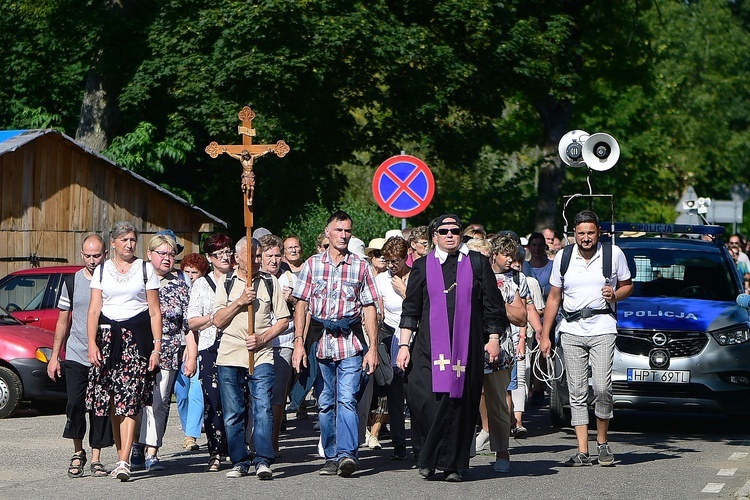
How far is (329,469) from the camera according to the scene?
34.1 feet

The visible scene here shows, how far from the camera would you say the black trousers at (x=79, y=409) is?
10.3 m

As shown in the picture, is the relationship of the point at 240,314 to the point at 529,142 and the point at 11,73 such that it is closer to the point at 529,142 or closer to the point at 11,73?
the point at 11,73

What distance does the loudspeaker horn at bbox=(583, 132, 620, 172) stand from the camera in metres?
13.5

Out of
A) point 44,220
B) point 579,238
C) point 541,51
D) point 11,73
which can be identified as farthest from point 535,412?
point 11,73

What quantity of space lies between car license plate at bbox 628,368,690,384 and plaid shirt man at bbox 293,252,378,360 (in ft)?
12.3

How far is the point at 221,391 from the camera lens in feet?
33.4

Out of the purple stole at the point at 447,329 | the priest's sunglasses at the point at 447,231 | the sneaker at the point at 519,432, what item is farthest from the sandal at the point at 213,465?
the sneaker at the point at 519,432

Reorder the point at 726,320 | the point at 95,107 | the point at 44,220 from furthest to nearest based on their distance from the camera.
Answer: the point at 95,107
the point at 44,220
the point at 726,320

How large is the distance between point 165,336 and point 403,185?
218 inches

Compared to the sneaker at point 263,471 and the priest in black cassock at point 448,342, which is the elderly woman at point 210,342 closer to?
the sneaker at point 263,471

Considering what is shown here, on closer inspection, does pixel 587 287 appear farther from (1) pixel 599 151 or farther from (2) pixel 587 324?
(1) pixel 599 151

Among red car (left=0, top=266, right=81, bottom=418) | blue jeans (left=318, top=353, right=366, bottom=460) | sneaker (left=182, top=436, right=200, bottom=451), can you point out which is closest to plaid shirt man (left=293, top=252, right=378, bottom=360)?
blue jeans (left=318, top=353, right=366, bottom=460)

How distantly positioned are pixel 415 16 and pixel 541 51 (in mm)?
2547

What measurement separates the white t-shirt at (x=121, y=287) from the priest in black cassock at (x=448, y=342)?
196cm
